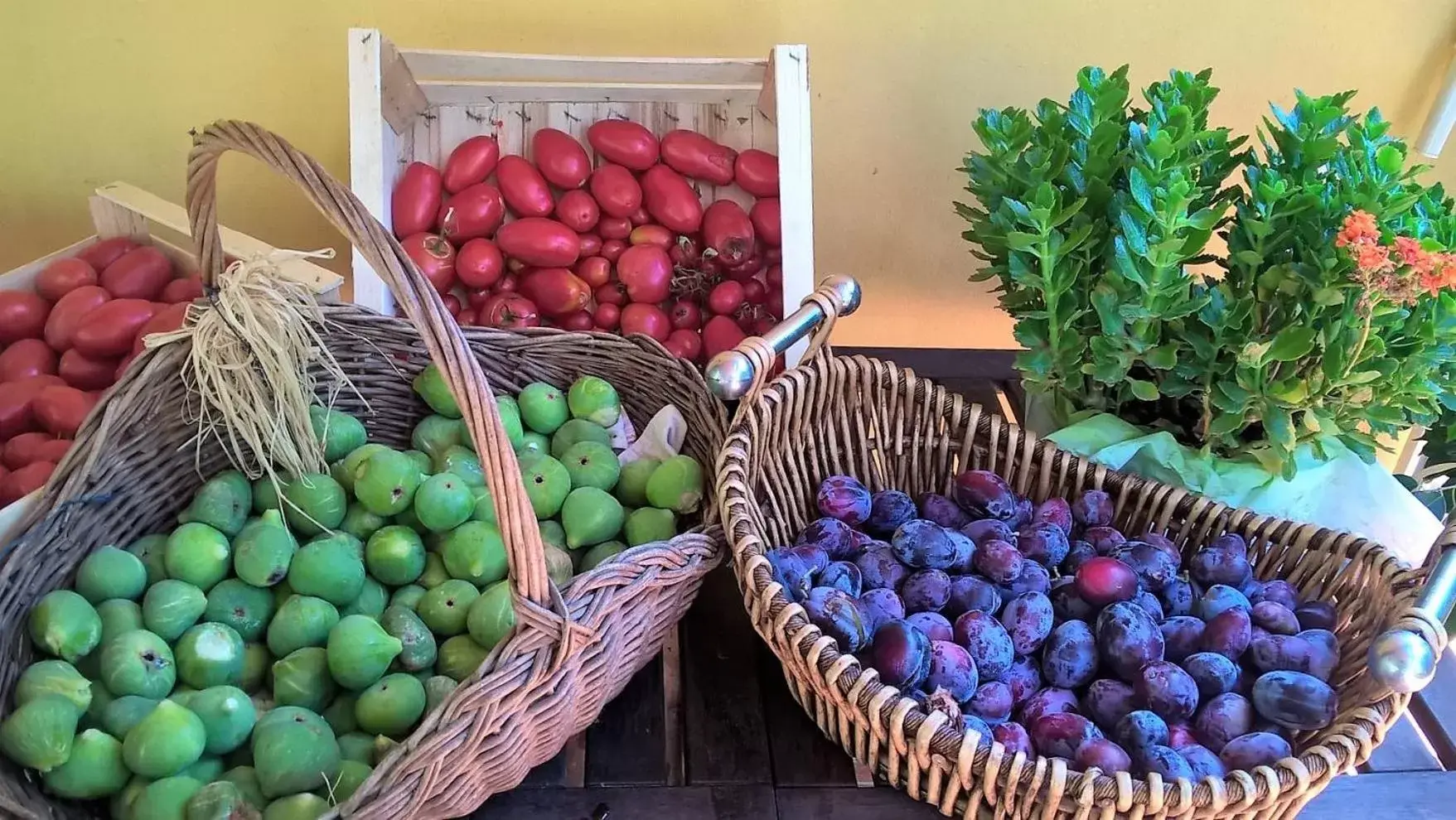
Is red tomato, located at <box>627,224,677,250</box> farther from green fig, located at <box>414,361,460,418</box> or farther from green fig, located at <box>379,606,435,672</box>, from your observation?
green fig, located at <box>379,606,435,672</box>

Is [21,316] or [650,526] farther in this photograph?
[21,316]

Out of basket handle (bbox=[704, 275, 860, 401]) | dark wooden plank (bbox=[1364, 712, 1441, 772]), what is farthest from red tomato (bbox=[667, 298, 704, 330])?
dark wooden plank (bbox=[1364, 712, 1441, 772])

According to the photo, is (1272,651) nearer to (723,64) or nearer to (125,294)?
(723,64)

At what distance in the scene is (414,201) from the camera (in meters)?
1.01

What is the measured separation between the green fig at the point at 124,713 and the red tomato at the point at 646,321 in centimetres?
53

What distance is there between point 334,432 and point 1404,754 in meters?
0.88

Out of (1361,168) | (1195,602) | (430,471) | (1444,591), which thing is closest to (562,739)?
(430,471)

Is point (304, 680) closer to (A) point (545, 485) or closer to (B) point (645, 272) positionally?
(A) point (545, 485)

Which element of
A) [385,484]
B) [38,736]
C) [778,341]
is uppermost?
[778,341]

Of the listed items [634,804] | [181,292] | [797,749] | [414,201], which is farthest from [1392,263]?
[181,292]

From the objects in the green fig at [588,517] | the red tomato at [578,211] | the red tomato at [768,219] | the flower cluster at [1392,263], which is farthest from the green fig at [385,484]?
the flower cluster at [1392,263]

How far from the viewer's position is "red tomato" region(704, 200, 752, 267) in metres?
1.04

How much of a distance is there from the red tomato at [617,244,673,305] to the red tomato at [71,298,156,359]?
45 centimetres

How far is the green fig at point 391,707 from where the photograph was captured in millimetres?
667
